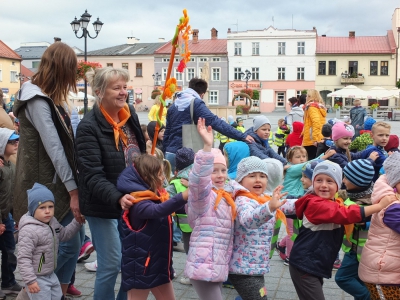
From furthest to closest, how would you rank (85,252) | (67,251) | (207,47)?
(207,47), (85,252), (67,251)

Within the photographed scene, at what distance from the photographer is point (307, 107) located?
8773 millimetres

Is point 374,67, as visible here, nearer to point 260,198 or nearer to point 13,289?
point 13,289

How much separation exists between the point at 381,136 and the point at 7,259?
4392mm

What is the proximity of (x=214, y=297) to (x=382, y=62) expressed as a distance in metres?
61.7

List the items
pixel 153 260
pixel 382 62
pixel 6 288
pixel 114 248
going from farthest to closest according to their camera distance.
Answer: pixel 382 62 < pixel 6 288 < pixel 114 248 < pixel 153 260

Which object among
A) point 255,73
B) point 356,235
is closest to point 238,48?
point 255,73

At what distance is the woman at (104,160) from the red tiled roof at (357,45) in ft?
197

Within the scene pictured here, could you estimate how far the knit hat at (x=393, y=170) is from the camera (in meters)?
3.44

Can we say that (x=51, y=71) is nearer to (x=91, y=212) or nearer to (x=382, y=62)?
(x=91, y=212)

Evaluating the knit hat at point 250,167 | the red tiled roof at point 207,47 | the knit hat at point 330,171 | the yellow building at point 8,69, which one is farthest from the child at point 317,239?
the red tiled roof at point 207,47

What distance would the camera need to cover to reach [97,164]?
3.45m

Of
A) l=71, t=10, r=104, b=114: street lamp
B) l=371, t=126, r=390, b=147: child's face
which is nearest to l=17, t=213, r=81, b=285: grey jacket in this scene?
l=371, t=126, r=390, b=147: child's face

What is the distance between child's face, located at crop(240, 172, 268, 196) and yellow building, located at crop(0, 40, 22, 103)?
182 feet

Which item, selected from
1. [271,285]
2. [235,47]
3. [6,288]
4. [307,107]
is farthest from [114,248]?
[235,47]
